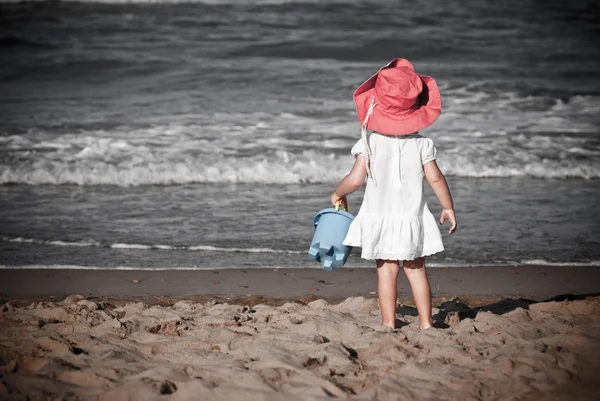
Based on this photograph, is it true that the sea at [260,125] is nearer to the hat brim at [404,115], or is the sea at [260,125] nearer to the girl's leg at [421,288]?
the girl's leg at [421,288]

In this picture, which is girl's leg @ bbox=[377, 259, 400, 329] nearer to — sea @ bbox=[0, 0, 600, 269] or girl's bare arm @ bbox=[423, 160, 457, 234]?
girl's bare arm @ bbox=[423, 160, 457, 234]

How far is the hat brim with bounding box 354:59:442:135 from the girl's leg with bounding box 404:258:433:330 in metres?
0.73

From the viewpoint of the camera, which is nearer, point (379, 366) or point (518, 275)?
point (379, 366)

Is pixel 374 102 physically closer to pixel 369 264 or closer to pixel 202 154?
pixel 369 264

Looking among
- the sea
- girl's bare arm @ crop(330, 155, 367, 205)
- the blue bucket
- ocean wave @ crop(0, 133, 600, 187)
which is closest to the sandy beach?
the blue bucket

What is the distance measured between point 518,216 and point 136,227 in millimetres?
3618

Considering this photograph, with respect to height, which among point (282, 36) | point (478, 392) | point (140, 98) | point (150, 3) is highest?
point (150, 3)

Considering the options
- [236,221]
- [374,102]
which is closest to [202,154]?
[236,221]

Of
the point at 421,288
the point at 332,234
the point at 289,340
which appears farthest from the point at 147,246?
Result: the point at 421,288

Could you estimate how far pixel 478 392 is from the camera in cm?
319

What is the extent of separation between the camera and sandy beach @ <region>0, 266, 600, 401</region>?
3238mm

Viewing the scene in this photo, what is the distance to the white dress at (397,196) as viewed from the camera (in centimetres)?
401

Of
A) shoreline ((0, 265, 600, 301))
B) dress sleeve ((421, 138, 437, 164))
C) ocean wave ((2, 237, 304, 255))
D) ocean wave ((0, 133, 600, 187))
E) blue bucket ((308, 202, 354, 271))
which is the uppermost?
dress sleeve ((421, 138, 437, 164))

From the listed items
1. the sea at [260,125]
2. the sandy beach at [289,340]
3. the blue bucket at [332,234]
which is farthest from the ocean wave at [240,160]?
the blue bucket at [332,234]
